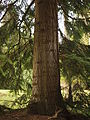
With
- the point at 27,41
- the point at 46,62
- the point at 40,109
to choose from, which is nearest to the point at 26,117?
the point at 40,109

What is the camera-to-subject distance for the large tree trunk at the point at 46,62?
350cm

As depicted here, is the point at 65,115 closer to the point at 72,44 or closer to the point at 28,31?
the point at 72,44

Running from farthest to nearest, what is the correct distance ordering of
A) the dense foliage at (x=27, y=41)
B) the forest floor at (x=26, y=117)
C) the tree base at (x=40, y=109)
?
the dense foliage at (x=27, y=41), the tree base at (x=40, y=109), the forest floor at (x=26, y=117)

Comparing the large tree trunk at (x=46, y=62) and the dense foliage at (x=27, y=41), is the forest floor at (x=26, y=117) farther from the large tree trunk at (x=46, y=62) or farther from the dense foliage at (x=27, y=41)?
the dense foliage at (x=27, y=41)

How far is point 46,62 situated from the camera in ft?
11.7

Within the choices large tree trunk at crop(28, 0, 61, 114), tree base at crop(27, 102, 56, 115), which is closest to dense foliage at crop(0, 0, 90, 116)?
large tree trunk at crop(28, 0, 61, 114)

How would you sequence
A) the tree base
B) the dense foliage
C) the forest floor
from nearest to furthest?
the forest floor → the tree base → the dense foliage

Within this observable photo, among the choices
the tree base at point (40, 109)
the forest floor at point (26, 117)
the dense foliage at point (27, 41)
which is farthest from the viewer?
the dense foliage at point (27, 41)

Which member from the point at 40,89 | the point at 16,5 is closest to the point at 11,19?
the point at 16,5

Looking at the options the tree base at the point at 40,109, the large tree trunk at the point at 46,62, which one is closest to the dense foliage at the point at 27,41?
the large tree trunk at the point at 46,62

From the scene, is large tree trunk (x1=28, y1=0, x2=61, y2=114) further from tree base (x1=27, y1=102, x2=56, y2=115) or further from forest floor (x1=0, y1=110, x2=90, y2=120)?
forest floor (x1=0, y1=110, x2=90, y2=120)

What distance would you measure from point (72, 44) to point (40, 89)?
4.04 feet

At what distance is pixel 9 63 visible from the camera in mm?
4211

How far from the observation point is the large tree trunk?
3.50m
